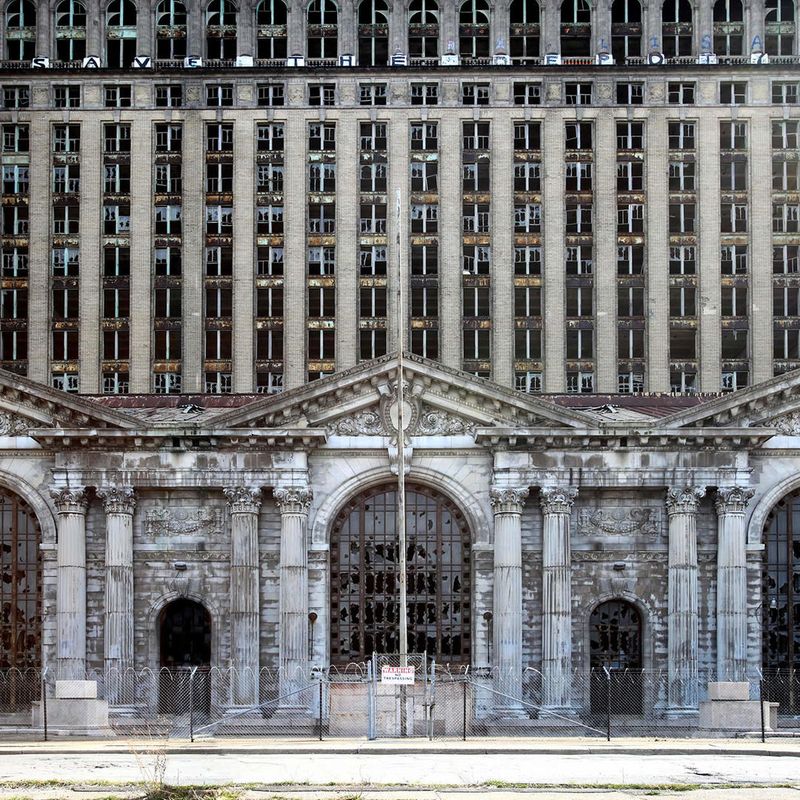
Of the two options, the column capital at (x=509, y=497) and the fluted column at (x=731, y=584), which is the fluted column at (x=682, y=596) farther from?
the column capital at (x=509, y=497)

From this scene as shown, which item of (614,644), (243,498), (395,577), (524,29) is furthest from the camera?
(524,29)

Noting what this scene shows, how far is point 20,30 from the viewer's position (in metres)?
112

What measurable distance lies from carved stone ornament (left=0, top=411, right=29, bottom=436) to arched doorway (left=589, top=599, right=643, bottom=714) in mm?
23917

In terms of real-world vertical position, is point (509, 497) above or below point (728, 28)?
below

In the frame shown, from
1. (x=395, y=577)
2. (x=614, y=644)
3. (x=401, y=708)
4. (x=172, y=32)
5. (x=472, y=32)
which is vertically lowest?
(x=401, y=708)

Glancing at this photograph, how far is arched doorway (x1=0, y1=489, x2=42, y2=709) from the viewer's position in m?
73.4

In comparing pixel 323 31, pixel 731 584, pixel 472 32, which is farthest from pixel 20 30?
pixel 731 584

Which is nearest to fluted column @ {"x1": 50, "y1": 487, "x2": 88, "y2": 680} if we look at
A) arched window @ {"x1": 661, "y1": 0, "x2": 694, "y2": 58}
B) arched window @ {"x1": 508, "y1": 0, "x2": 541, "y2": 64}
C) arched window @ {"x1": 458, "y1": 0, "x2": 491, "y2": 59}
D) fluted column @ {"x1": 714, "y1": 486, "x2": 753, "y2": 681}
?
fluted column @ {"x1": 714, "y1": 486, "x2": 753, "y2": 681}

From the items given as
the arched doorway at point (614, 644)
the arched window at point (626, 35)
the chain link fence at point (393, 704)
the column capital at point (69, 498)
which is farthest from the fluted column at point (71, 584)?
the arched window at point (626, 35)

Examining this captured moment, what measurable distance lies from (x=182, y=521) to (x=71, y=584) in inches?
196

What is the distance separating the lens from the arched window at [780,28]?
364ft

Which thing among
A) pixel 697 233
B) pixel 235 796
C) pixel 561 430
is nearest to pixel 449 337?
pixel 697 233

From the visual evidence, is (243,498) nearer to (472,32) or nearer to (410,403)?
(410,403)

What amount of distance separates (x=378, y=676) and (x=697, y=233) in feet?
154
